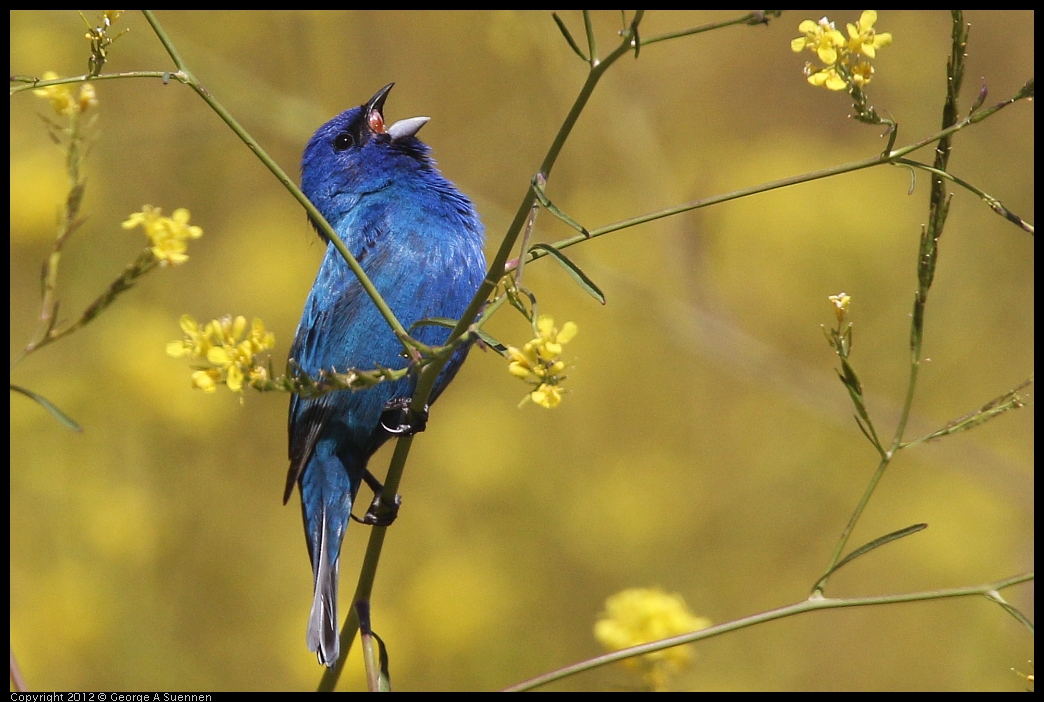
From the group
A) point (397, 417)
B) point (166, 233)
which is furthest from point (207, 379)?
point (397, 417)

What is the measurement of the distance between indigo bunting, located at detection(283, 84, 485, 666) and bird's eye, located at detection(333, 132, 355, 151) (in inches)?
16.2

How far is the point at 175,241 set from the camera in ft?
6.11

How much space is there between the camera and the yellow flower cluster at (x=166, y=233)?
1.83 metres

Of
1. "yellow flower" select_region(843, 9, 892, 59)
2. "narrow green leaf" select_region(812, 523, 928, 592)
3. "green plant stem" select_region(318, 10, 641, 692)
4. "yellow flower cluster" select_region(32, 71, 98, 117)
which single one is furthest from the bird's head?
"narrow green leaf" select_region(812, 523, 928, 592)

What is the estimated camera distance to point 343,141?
13.3ft

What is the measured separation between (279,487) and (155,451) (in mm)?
1231

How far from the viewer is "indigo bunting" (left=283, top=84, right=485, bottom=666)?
10.9ft

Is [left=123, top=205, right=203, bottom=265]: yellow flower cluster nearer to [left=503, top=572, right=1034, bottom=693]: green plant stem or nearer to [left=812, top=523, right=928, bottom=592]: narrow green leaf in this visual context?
[left=503, top=572, right=1034, bottom=693]: green plant stem

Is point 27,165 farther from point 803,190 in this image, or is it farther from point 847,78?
point 847,78

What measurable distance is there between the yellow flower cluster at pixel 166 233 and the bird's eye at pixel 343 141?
7.38 feet

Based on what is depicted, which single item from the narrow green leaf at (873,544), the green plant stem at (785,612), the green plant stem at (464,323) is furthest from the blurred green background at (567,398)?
the narrow green leaf at (873,544)

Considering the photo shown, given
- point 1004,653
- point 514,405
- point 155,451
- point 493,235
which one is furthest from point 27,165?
point 1004,653

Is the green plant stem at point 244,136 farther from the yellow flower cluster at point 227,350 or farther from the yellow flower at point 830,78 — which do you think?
the yellow flower at point 830,78

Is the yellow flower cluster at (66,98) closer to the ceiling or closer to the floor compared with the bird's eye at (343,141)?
closer to the floor
